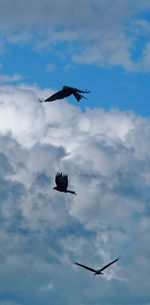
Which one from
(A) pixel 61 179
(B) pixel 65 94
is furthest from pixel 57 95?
(A) pixel 61 179

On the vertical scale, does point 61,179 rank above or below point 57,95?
below

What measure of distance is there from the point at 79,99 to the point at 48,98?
22.3ft

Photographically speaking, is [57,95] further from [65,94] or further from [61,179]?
[61,179]

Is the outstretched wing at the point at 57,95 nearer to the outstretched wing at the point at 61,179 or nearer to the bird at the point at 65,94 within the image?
the bird at the point at 65,94

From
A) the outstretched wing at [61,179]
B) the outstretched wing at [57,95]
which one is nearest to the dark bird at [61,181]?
the outstretched wing at [61,179]

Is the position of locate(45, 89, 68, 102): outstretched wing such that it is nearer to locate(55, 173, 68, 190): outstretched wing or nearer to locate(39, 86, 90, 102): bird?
locate(39, 86, 90, 102): bird

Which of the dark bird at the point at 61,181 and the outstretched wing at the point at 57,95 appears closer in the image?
the dark bird at the point at 61,181

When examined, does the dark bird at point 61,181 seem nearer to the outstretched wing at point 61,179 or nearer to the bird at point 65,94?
the outstretched wing at point 61,179

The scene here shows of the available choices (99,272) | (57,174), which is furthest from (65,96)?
(99,272)

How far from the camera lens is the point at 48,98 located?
133625mm

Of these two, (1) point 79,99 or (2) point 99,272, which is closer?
(1) point 79,99

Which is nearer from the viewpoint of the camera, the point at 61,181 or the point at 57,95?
the point at 61,181

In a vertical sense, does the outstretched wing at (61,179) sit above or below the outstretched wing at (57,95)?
below

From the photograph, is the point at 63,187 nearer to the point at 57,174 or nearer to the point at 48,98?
the point at 57,174
